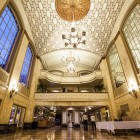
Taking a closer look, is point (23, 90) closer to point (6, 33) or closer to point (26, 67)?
point (26, 67)

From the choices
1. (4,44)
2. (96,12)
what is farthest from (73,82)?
(4,44)

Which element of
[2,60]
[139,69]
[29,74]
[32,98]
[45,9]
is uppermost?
[45,9]

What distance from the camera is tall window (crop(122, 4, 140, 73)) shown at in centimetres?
733

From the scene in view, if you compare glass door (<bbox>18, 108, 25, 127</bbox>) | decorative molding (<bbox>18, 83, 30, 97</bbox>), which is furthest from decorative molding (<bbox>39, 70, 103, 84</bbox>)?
glass door (<bbox>18, 108, 25, 127</bbox>)

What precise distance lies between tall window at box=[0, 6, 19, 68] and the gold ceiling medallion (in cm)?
371


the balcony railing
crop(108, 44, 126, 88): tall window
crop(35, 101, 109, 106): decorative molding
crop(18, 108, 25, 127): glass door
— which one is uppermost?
crop(108, 44, 126, 88): tall window

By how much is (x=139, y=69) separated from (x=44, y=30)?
340 inches

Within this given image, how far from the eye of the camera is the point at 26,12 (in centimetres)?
891

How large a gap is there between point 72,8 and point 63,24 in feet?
5.80

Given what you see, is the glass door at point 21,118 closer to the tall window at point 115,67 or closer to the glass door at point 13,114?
the glass door at point 13,114

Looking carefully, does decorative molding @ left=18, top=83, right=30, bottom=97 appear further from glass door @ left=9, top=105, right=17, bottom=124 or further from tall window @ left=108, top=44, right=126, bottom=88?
tall window @ left=108, top=44, right=126, bottom=88

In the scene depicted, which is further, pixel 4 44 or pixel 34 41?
pixel 34 41

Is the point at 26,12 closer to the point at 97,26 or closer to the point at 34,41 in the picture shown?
the point at 34,41

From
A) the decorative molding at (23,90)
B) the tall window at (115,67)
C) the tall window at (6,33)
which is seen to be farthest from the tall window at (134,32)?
the decorative molding at (23,90)
